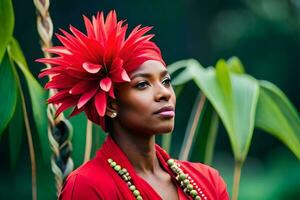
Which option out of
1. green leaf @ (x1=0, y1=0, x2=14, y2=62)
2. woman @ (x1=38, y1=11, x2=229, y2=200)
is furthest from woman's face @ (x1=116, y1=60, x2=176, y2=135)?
green leaf @ (x1=0, y1=0, x2=14, y2=62)

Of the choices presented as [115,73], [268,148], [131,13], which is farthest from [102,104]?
[268,148]

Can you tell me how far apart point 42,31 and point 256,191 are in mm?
3066

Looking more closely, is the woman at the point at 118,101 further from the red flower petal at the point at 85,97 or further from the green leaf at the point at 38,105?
the green leaf at the point at 38,105

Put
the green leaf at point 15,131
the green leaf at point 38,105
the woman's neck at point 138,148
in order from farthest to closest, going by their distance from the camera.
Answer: the green leaf at point 15,131, the green leaf at point 38,105, the woman's neck at point 138,148

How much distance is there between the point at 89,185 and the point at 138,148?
16 centimetres

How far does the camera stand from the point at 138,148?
78.7 inches

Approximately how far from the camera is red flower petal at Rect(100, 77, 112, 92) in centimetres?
191

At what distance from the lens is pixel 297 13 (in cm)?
743

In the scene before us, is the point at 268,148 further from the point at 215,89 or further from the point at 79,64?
the point at 79,64

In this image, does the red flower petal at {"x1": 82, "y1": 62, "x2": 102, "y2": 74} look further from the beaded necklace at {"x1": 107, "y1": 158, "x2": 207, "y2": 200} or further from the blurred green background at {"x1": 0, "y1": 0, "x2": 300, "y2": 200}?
the blurred green background at {"x1": 0, "y1": 0, "x2": 300, "y2": 200}

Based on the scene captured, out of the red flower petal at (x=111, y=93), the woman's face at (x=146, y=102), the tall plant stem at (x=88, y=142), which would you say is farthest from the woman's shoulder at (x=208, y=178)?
the tall plant stem at (x=88, y=142)

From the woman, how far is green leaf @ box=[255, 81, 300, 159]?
0.68 metres

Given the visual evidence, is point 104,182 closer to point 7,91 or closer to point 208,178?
point 208,178

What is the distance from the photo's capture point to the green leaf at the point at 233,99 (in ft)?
8.20
